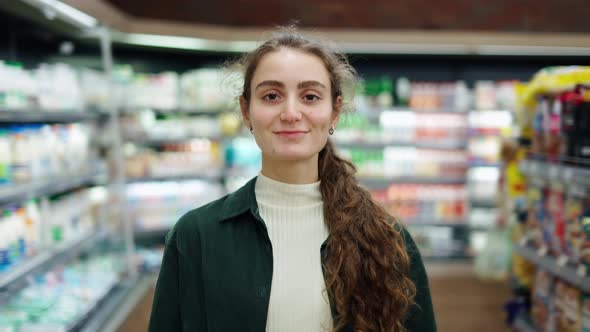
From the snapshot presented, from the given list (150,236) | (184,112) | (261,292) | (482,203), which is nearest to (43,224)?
(261,292)

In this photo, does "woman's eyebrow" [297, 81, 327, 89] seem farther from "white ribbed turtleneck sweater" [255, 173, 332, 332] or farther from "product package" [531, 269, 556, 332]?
"product package" [531, 269, 556, 332]

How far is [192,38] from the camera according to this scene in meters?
5.20

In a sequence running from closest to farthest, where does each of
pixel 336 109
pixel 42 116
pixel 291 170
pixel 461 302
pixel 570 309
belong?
pixel 291 170, pixel 336 109, pixel 570 309, pixel 42 116, pixel 461 302

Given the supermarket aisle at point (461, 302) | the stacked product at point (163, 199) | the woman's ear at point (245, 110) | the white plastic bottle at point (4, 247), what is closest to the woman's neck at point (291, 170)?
the woman's ear at point (245, 110)

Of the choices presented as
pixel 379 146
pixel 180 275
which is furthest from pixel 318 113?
pixel 379 146

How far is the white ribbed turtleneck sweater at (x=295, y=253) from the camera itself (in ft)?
4.70

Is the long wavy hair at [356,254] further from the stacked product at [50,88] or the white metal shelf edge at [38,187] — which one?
the stacked product at [50,88]

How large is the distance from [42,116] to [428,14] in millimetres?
4443

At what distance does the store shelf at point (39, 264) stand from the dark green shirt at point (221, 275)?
4.65 feet

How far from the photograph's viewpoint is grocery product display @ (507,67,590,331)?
96.9 inches

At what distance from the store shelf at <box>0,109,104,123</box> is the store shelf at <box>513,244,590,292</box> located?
2.91 metres

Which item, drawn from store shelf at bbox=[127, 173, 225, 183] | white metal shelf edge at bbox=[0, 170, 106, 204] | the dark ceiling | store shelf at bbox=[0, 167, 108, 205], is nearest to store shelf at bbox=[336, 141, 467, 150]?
the dark ceiling

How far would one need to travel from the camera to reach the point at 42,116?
3324mm

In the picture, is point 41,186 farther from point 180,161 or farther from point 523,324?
point 523,324
